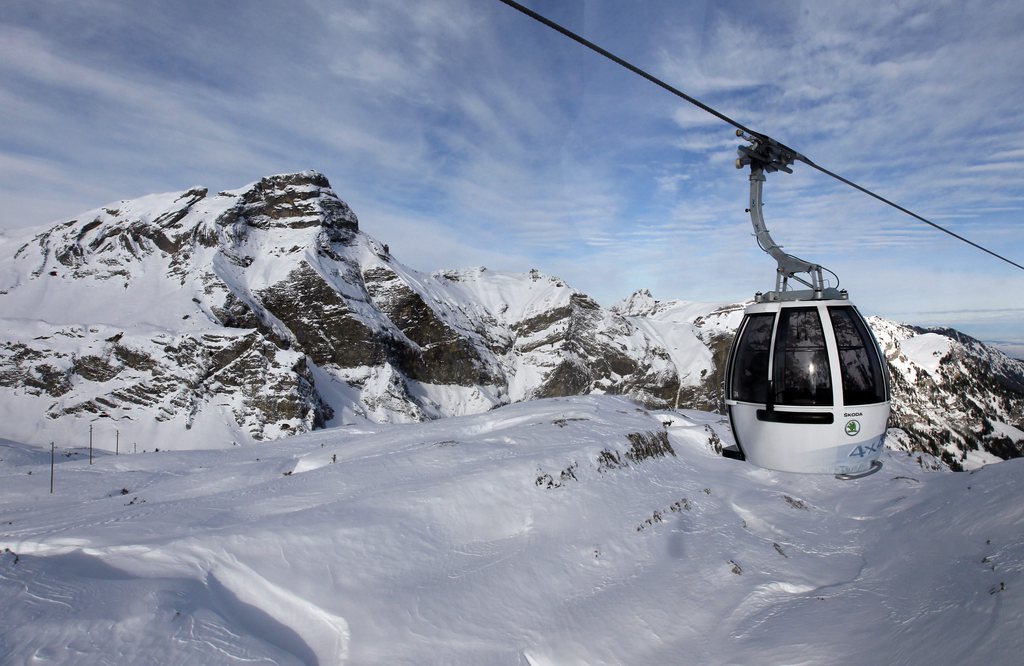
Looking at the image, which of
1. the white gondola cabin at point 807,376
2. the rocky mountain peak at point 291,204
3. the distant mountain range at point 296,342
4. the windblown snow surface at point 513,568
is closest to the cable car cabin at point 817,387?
the white gondola cabin at point 807,376

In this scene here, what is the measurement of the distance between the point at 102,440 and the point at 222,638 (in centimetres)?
7050

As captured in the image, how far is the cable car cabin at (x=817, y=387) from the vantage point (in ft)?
21.7

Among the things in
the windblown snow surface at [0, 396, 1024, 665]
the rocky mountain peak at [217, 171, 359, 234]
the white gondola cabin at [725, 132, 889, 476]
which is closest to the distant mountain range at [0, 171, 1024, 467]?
the rocky mountain peak at [217, 171, 359, 234]

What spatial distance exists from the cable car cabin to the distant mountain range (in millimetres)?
26143

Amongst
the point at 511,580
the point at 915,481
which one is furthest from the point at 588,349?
the point at 511,580

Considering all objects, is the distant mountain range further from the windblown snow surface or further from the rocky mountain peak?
the windblown snow surface

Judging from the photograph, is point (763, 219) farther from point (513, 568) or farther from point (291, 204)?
point (291, 204)

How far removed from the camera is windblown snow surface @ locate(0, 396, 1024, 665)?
200 inches

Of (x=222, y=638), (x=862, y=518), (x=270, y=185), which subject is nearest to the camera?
(x=222, y=638)

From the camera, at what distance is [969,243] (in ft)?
26.0

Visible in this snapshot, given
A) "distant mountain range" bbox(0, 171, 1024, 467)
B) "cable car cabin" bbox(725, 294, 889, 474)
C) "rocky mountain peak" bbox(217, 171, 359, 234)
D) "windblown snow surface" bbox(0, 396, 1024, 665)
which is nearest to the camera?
"windblown snow surface" bbox(0, 396, 1024, 665)

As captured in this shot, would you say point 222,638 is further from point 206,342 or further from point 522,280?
point 522,280

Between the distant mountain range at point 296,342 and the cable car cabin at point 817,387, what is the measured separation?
26143 millimetres

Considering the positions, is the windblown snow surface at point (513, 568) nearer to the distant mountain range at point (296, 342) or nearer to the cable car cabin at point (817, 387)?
the cable car cabin at point (817, 387)
